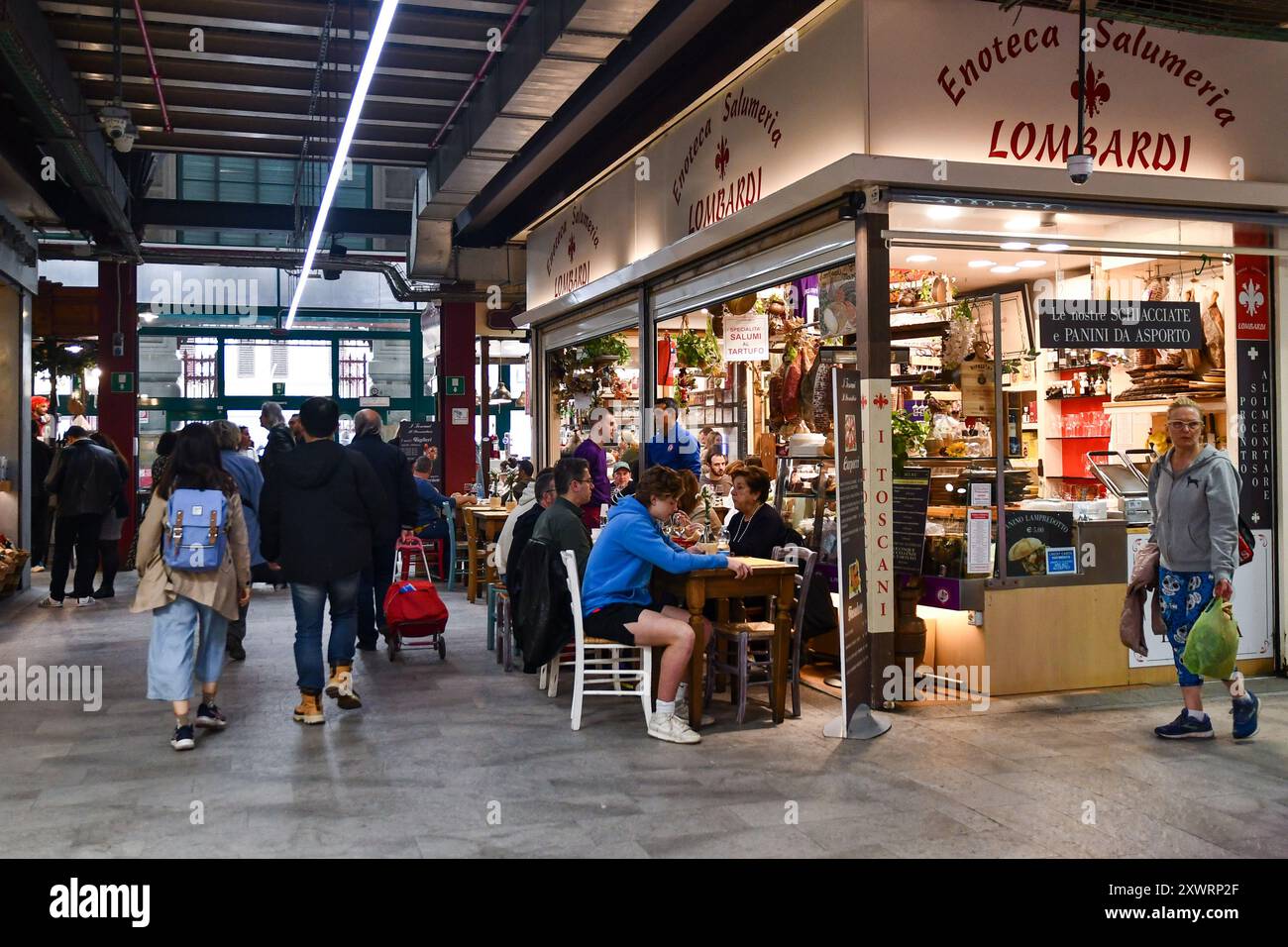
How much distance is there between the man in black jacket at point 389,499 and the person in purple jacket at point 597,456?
153 cm

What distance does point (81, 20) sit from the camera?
26.0 feet

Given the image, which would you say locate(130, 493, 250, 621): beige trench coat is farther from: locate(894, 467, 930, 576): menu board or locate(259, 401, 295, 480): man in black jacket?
locate(894, 467, 930, 576): menu board

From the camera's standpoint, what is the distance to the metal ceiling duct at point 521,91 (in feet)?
22.1

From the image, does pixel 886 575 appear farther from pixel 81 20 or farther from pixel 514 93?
pixel 81 20

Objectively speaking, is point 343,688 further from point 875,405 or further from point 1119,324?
point 1119,324

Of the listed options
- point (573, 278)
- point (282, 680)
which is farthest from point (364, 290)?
point (282, 680)

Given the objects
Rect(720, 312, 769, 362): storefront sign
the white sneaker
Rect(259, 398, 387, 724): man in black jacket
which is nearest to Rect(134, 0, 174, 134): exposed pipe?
Rect(259, 398, 387, 724): man in black jacket

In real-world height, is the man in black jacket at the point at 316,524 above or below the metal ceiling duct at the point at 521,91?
below

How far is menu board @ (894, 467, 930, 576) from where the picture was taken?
20.7ft

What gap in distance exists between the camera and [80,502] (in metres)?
10.4

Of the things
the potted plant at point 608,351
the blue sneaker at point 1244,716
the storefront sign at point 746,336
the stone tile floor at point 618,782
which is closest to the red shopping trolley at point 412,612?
the stone tile floor at point 618,782

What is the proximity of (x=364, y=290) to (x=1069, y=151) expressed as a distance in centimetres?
1420

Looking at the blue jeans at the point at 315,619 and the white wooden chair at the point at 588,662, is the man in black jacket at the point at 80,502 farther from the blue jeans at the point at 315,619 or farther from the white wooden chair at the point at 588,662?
the white wooden chair at the point at 588,662

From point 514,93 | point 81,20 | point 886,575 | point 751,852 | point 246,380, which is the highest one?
point 81,20
